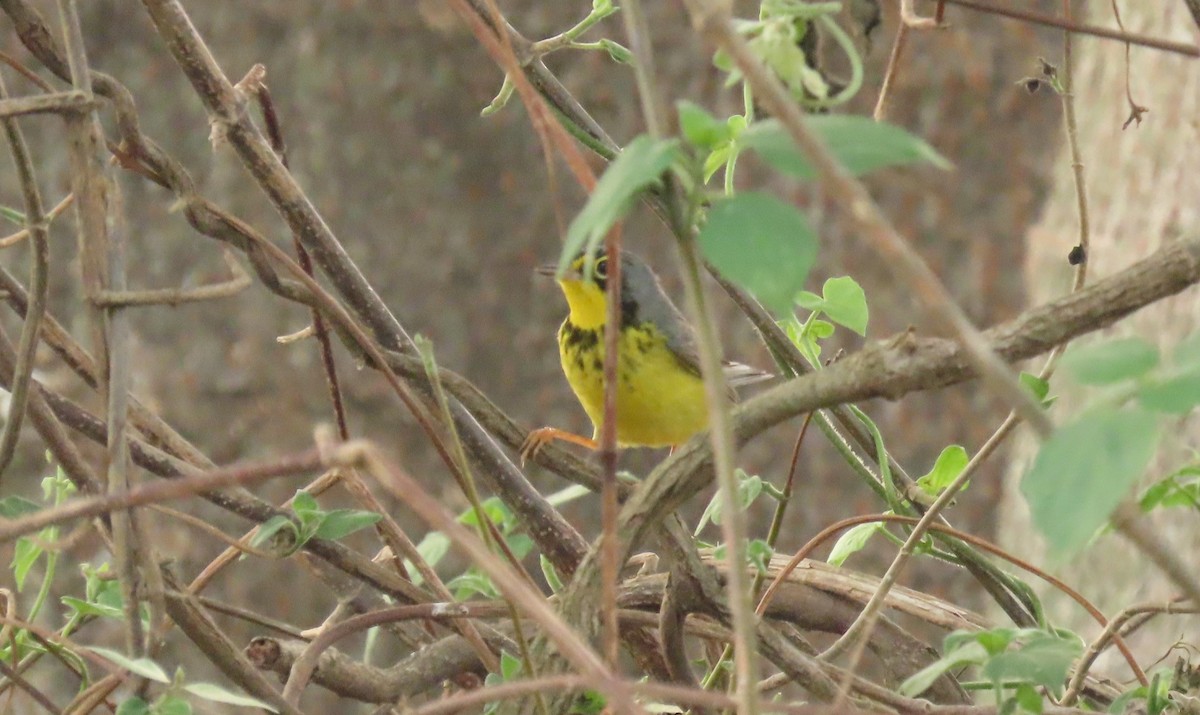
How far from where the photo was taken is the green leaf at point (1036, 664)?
2.04 ft

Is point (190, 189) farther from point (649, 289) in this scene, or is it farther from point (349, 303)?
point (649, 289)

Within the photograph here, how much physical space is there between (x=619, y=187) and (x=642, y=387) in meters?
1.48

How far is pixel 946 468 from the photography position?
1.01 metres

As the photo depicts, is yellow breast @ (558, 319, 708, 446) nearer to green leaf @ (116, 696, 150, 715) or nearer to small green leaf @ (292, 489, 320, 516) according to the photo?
small green leaf @ (292, 489, 320, 516)

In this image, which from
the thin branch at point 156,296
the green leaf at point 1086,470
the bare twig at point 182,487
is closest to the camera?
the green leaf at point 1086,470

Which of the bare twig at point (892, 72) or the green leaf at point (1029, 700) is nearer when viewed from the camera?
the green leaf at point (1029, 700)

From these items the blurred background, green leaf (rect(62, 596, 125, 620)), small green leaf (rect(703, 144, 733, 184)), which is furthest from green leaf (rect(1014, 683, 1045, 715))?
the blurred background

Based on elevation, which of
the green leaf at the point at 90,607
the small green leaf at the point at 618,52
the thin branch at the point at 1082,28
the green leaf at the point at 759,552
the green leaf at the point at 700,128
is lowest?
the green leaf at the point at 90,607

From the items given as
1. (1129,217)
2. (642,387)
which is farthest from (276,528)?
(1129,217)

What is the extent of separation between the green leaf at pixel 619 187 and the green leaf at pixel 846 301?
541mm

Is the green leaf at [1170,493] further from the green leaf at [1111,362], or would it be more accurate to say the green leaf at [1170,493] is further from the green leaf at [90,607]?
the green leaf at [90,607]

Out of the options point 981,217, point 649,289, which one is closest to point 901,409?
point 981,217

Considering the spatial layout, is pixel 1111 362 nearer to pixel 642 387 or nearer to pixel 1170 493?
pixel 1170 493

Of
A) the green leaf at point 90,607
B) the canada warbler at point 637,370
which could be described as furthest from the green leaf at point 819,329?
the canada warbler at point 637,370
